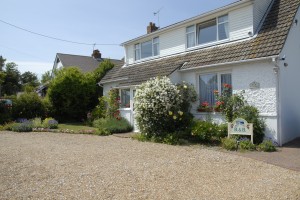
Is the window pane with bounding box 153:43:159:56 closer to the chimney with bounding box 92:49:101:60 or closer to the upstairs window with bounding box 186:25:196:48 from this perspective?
the upstairs window with bounding box 186:25:196:48

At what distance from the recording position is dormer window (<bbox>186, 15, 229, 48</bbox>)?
540 inches

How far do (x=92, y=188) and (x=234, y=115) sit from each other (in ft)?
24.4

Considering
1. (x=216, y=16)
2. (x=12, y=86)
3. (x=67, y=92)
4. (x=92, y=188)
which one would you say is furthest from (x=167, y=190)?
(x=12, y=86)

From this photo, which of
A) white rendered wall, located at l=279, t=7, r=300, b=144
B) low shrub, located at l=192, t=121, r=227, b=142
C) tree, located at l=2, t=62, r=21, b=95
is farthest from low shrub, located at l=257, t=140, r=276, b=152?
tree, located at l=2, t=62, r=21, b=95

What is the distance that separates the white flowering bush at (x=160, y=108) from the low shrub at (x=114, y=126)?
3.00m

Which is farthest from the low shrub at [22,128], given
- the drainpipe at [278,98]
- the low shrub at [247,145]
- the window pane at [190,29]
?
the drainpipe at [278,98]

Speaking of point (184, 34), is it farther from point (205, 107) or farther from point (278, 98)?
point (278, 98)

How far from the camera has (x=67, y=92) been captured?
21.5 m

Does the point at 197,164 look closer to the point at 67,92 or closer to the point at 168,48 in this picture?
the point at 168,48

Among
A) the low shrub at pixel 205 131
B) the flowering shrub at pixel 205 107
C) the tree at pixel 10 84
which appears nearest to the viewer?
the low shrub at pixel 205 131

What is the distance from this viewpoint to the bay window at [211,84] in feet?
41.1

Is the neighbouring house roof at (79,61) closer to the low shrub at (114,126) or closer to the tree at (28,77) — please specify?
the low shrub at (114,126)

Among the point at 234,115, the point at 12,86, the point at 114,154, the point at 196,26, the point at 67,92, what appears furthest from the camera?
the point at 12,86

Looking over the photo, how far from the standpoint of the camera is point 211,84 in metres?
13.0
